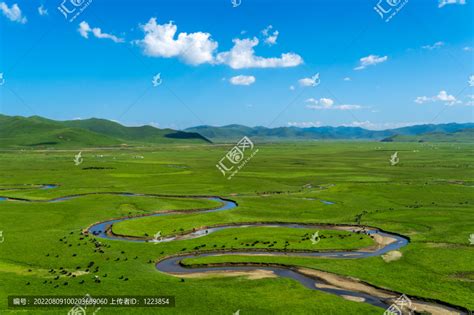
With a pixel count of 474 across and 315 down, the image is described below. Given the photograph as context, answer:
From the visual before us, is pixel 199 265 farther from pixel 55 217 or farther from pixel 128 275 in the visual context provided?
pixel 55 217

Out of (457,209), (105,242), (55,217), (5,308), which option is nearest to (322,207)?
(457,209)

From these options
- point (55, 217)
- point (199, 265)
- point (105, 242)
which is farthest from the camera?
point (55, 217)
